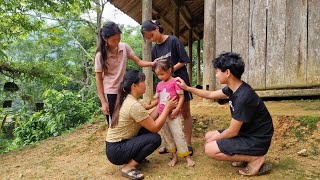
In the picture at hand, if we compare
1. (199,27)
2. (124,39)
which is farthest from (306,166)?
(124,39)

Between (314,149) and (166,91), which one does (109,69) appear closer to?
(166,91)

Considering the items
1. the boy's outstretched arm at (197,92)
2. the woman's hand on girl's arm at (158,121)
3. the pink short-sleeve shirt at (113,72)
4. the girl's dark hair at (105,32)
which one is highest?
the girl's dark hair at (105,32)

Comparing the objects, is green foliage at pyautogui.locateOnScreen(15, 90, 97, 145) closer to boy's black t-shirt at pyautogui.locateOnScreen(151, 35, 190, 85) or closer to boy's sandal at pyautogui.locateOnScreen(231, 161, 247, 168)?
boy's black t-shirt at pyautogui.locateOnScreen(151, 35, 190, 85)

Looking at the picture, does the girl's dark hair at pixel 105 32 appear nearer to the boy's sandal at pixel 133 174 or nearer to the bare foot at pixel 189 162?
the boy's sandal at pixel 133 174

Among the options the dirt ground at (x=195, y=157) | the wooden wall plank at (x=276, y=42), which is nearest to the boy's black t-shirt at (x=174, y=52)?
the dirt ground at (x=195, y=157)

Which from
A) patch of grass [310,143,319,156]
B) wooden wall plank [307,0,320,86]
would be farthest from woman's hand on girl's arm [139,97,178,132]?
wooden wall plank [307,0,320,86]

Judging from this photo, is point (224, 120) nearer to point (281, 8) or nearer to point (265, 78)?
point (265, 78)

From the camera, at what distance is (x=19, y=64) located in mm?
5285

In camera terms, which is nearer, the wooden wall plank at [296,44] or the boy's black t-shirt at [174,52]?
the boy's black t-shirt at [174,52]

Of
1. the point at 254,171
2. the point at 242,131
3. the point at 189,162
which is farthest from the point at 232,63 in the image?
the point at 189,162

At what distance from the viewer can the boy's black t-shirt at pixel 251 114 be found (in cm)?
235

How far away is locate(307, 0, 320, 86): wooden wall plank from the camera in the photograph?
4090mm

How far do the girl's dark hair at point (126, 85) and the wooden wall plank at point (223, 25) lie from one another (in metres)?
2.28

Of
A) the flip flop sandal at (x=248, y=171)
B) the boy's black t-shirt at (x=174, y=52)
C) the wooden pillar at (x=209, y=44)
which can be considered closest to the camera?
the flip flop sandal at (x=248, y=171)
